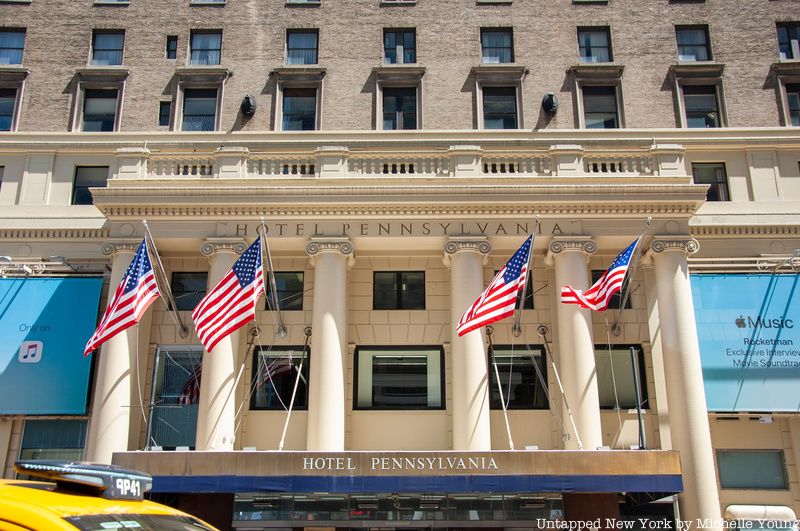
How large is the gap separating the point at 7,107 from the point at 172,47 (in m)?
6.30

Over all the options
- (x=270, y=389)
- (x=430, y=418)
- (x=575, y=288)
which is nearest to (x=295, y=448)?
(x=270, y=389)

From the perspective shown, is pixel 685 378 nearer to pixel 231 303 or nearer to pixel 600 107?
pixel 600 107

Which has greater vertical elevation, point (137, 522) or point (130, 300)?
point (130, 300)

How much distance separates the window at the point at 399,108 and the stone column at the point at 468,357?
Answer: 24.2ft

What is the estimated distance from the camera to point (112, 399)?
849 inches

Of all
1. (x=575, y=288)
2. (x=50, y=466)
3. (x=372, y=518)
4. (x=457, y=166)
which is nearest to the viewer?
(x=50, y=466)

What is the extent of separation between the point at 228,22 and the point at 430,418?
1712cm

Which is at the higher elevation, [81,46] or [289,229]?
[81,46]

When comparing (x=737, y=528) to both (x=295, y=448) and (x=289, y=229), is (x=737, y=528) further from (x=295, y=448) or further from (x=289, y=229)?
(x=289, y=229)

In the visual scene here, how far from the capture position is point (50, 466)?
215 inches

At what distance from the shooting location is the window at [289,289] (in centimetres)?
2441

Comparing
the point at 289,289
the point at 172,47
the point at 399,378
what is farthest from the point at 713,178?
the point at 172,47

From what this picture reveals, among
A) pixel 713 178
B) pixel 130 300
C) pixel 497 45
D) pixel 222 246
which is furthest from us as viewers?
pixel 497 45

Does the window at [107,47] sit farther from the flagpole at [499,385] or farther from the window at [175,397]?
the flagpole at [499,385]
